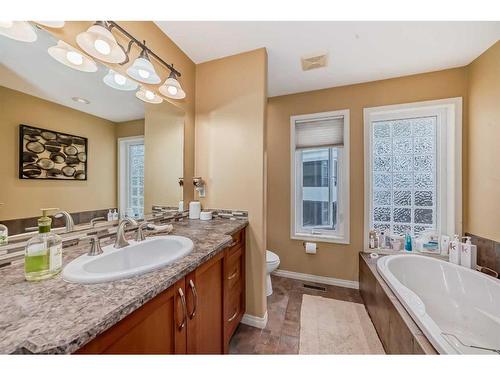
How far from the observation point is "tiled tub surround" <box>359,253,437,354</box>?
1.03 m

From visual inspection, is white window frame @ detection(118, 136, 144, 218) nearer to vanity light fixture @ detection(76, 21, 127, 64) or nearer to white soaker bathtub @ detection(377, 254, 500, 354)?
vanity light fixture @ detection(76, 21, 127, 64)

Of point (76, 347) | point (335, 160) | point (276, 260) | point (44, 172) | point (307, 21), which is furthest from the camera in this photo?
point (335, 160)

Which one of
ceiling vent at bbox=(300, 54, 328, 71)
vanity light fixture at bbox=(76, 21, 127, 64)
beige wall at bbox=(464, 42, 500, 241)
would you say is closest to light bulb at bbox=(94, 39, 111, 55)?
vanity light fixture at bbox=(76, 21, 127, 64)

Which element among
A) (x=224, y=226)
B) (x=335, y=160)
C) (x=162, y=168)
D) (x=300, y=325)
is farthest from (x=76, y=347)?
(x=335, y=160)

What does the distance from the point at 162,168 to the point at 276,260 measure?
1.47 metres

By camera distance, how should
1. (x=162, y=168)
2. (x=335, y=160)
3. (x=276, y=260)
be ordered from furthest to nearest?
(x=335, y=160), (x=276, y=260), (x=162, y=168)

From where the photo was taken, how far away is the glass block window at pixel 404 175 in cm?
212

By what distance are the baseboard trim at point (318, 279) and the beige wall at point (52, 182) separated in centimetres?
213

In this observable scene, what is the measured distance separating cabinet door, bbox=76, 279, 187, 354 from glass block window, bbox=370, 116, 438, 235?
7.48ft

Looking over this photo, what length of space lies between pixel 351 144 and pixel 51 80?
257 centimetres

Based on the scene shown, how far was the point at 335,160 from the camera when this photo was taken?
242 cm

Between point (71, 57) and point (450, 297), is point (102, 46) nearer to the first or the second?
point (71, 57)
